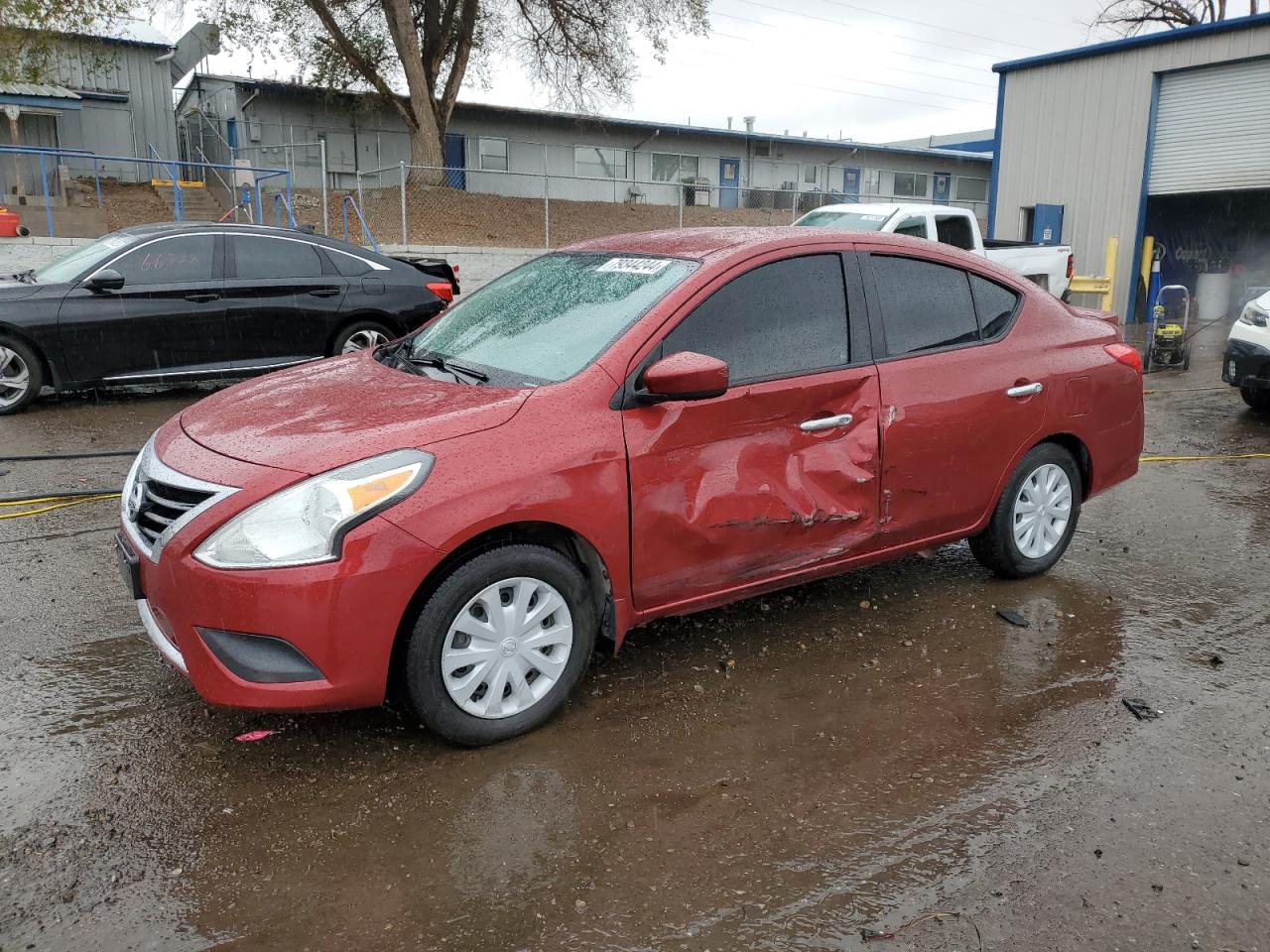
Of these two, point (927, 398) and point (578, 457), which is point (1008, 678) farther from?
point (578, 457)

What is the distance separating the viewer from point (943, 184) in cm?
4162

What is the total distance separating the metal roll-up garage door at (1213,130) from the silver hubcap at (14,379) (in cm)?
1882

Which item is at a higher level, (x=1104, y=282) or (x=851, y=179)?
(x=851, y=179)

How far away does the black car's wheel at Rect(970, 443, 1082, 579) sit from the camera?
4.73 m

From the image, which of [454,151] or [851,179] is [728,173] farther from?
→ [454,151]

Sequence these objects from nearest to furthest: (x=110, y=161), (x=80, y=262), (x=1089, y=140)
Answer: (x=80, y=262), (x=110, y=161), (x=1089, y=140)

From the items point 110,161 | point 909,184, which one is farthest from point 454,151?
point 909,184

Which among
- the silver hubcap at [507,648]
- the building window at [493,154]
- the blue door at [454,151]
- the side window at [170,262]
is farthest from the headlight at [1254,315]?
the building window at [493,154]

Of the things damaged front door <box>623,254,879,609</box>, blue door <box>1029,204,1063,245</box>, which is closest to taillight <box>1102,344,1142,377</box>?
damaged front door <box>623,254,879,609</box>

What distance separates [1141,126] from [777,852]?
65.3ft

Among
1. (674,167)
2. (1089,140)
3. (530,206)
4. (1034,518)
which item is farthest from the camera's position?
(674,167)

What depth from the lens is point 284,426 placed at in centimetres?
335

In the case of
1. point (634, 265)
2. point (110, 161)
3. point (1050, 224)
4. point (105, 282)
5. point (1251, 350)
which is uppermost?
point (110, 161)

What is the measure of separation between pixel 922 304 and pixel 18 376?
7.61 meters
